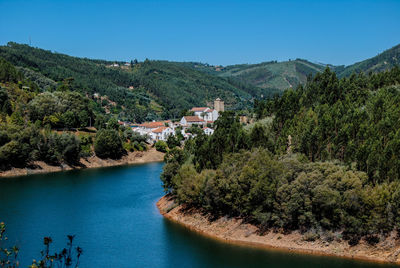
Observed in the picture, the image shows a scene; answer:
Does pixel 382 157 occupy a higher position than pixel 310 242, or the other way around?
pixel 382 157

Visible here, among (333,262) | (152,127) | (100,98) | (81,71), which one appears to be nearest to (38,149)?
(152,127)

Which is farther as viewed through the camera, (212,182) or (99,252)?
(212,182)

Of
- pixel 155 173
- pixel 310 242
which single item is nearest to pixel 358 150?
pixel 310 242

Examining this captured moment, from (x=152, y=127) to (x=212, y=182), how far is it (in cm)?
6558

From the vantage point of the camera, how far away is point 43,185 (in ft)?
176

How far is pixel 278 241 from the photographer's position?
31.1 meters

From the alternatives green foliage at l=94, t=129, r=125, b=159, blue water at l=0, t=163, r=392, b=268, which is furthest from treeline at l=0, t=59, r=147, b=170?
blue water at l=0, t=163, r=392, b=268

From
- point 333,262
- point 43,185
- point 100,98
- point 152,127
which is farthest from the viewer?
point 100,98

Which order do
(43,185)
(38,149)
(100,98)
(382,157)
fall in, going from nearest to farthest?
(382,157), (43,185), (38,149), (100,98)

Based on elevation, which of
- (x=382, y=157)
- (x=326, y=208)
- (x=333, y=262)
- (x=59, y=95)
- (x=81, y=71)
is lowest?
(x=333, y=262)

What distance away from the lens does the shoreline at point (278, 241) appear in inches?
1105

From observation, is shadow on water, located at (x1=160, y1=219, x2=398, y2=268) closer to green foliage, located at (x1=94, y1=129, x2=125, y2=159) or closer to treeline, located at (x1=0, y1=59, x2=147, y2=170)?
treeline, located at (x1=0, y1=59, x2=147, y2=170)

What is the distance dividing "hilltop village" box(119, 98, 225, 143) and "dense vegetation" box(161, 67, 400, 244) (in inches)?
1989

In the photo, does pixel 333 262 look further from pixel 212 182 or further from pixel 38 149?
pixel 38 149
